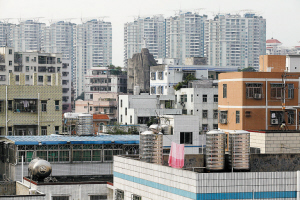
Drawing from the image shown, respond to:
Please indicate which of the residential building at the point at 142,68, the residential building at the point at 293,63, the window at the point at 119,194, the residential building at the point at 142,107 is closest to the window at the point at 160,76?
the residential building at the point at 142,107

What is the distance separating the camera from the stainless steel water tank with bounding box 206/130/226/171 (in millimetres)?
21250

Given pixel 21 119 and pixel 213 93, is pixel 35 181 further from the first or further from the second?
pixel 213 93

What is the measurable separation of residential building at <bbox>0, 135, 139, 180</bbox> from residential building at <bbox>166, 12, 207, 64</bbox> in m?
160

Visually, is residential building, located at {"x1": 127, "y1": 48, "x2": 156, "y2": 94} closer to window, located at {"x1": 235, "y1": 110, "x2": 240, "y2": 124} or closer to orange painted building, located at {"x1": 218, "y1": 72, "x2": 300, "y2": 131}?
window, located at {"x1": 235, "y1": 110, "x2": 240, "y2": 124}

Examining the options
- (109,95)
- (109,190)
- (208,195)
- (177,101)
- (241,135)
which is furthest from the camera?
(109,95)

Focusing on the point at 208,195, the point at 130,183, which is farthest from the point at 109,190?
the point at 208,195

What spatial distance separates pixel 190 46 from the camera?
19588 cm

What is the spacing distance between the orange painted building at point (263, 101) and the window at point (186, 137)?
539cm

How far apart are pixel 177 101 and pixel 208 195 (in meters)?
53.1

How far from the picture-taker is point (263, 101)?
43375mm

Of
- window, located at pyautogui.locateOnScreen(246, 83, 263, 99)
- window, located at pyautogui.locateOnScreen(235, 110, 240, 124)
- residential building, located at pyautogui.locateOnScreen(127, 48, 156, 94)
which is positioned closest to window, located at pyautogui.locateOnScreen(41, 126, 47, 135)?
window, located at pyautogui.locateOnScreen(235, 110, 240, 124)

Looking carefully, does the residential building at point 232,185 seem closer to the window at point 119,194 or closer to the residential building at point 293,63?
the window at point 119,194

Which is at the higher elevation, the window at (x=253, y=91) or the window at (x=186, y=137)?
the window at (x=253, y=91)

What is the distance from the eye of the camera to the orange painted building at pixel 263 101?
43188 mm
